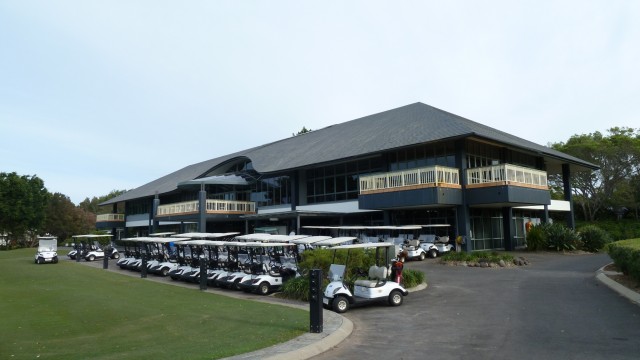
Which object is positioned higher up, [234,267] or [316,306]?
[234,267]

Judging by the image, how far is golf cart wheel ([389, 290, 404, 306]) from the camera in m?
11.8

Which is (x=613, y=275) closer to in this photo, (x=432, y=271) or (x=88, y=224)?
(x=432, y=271)

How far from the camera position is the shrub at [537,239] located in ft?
83.6

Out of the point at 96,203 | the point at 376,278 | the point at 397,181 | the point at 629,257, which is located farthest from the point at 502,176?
the point at 96,203

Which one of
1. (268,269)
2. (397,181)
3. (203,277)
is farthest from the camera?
(397,181)

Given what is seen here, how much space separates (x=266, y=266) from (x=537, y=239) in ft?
55.6

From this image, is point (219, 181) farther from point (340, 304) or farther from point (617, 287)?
point (617, 287)

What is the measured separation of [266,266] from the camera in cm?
1600

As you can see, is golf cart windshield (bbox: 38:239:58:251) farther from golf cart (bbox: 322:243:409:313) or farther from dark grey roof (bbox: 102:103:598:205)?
golf cart (bbox: 322:243:409:313)

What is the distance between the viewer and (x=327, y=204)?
3111 centimetres

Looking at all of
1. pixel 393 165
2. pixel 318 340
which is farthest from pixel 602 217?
pixel 318 340

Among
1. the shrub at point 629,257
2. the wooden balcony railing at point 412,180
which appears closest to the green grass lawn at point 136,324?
the shrub at point 629,257

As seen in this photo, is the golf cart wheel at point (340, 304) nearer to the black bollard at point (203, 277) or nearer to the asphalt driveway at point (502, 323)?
the asphalt driveway at point (502, 323)

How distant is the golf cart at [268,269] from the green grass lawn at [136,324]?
3.97ft
